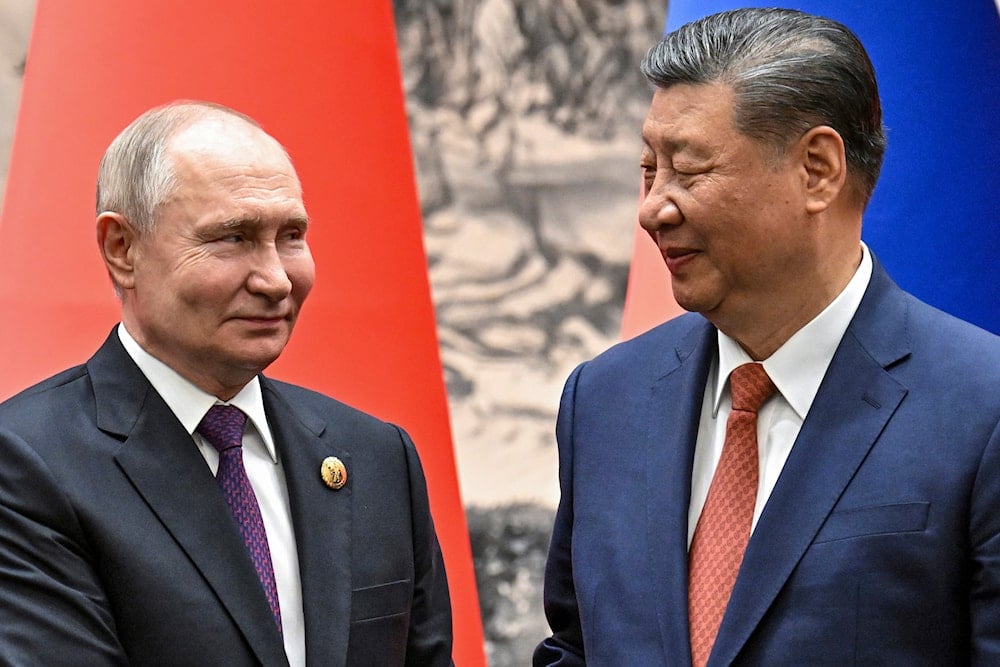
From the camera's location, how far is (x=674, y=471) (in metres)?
1.49

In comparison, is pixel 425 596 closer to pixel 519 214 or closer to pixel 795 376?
pixel 795 376

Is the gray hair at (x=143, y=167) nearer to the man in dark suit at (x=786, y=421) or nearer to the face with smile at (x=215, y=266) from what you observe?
the face with smile at (x=215, y=266)

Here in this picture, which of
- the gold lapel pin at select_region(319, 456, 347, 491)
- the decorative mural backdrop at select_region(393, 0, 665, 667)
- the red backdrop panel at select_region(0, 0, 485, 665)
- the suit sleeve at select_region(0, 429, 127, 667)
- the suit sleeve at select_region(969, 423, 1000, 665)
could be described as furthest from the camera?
the decorative mural backdrop at select_region(393, 0, 665, 667)

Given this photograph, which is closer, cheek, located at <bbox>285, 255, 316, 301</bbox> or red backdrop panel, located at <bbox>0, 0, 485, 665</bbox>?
cheek, located at <bbox>285, 255, 316, 301</bbox>

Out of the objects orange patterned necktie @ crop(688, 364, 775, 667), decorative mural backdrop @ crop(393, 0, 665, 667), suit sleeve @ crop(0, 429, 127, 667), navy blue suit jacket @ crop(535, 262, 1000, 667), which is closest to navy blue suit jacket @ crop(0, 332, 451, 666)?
suit sleeve @ crop(0, 429, 127, 667)

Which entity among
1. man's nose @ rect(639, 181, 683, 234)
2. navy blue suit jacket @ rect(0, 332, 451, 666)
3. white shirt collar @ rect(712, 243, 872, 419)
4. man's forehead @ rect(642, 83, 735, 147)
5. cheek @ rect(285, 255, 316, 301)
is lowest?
navy blue suit jacket @ rect(0, 332, 451, 666)

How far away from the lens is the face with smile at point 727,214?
1434 mm

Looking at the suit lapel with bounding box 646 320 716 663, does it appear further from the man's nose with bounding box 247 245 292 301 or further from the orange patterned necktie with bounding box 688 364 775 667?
the man's nose with bounding box 247 245 292 301

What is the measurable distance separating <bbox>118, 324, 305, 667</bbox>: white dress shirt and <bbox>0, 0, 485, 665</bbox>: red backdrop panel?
43cm

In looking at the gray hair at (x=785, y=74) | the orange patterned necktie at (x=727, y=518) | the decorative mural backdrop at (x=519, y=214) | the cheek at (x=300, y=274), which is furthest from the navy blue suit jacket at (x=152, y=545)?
the decorative mural backdrop at (x=519, y=214)

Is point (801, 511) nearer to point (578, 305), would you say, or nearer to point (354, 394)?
point (354, 394)

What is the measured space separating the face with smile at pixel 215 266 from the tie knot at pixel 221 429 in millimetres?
26

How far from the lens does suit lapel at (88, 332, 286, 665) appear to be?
1.48m

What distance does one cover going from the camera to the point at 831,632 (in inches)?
52.3
